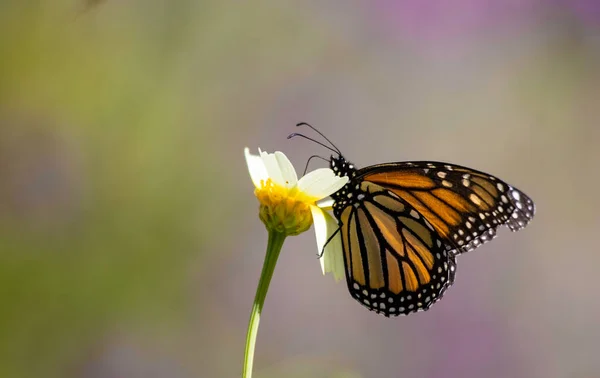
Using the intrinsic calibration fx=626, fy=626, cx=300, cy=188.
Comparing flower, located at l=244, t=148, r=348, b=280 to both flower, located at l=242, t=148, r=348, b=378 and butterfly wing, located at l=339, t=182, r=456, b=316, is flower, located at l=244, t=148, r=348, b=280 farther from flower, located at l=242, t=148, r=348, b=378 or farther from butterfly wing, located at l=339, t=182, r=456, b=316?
butterfly wing, located at l=339, t=182, r=456, b=316

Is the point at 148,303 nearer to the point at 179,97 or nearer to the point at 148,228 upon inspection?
the point at 148,228

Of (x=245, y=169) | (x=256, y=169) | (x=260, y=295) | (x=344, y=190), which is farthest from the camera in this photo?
(x=245, y=169)

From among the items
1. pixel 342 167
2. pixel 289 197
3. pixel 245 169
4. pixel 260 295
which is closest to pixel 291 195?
pixel 289 197

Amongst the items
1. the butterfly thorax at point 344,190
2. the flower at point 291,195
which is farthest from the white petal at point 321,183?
the butterfly thorax at point 344,190

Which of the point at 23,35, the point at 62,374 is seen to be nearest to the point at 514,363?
the point at 62,374

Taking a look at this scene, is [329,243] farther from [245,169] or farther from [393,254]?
[245,169]

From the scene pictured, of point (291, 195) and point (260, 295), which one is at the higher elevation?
point (291, 195)
